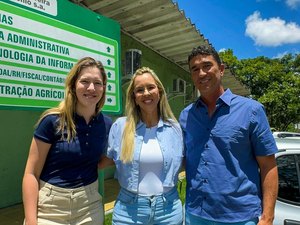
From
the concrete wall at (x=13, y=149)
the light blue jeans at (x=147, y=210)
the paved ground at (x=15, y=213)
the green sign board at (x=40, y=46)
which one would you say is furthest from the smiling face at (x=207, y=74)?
the concrete wall at (x=13, y=149)

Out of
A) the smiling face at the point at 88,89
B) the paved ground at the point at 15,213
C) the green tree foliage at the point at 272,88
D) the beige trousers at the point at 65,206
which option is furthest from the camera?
the green tree foliage at the point at 272,88

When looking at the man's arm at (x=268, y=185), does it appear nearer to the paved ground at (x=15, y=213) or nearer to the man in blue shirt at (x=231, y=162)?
the man in blue shirt at (x=231, y=162)

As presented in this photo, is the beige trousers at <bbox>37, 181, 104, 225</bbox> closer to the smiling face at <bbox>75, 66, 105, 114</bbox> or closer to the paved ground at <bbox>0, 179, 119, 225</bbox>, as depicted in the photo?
the smiling face at <bbox>75, 66, 105, 114</bbox>

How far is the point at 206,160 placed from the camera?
2.06m

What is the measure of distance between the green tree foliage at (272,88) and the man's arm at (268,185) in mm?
19456

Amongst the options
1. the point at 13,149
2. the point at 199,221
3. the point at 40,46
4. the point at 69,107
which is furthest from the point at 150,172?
the point at 13,149

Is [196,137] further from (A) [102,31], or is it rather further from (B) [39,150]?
(A) [102,31]

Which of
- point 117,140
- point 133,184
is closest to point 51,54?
point 117,140

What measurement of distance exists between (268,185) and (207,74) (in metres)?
0.78

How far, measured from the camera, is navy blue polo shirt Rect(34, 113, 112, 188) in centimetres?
196

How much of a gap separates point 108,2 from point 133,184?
4437 millimetres

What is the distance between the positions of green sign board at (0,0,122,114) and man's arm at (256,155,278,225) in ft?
5.42

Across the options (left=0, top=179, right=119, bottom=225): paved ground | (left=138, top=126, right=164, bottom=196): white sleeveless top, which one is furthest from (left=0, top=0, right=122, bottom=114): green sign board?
(left=0, top=179, right=119, bottom=225): paved ground

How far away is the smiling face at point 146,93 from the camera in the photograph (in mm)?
2312
